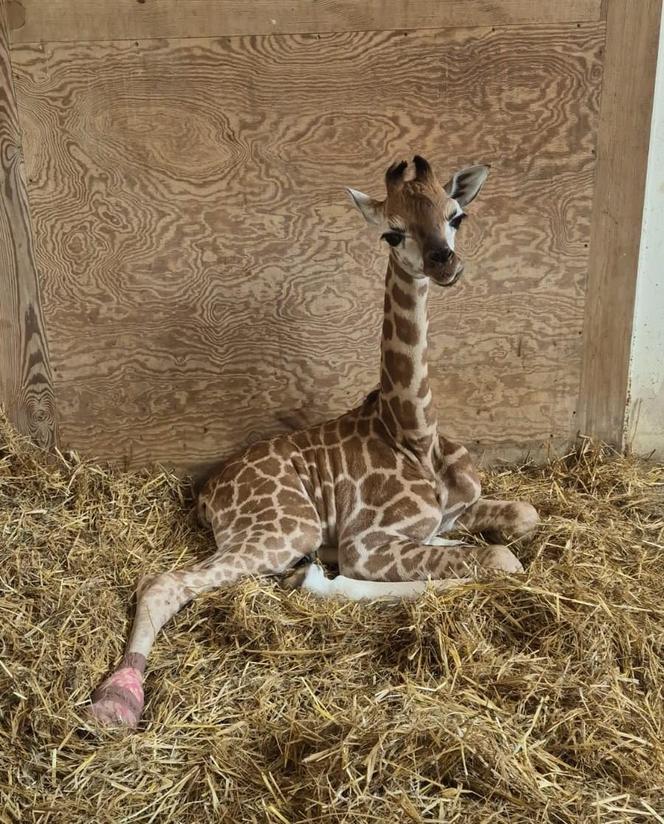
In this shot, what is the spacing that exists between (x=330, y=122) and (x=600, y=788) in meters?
2.90

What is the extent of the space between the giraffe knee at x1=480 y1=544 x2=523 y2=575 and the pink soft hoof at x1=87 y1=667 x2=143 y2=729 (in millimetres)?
1389

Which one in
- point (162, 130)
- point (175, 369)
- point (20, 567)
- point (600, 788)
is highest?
point (162, 130)

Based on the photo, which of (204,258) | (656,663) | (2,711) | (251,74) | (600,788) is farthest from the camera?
(204,258)

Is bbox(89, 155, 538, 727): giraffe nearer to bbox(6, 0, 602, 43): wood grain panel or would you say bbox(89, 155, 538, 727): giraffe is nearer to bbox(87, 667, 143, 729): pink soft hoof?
bbox(87, 667, 143, 729): pink soft hoof

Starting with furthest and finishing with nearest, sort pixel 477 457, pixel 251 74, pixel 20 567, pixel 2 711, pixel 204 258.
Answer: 1. pixel 477 457
2. pixel 204 258
3. pixel 251 74
4. pixel 20 567
5. pixel 2 711

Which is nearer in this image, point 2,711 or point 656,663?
point 2,711

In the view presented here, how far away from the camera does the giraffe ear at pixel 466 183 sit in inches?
123

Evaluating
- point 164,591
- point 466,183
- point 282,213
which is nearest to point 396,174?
point 466,183

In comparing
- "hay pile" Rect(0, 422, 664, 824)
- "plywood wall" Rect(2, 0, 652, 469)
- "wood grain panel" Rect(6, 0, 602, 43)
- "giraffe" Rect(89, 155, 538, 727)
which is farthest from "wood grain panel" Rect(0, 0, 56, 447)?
"giraffe" Rect(89, 155, 538, 727)

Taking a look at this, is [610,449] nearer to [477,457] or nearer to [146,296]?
[477,457]

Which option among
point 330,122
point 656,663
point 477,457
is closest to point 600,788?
point 656,663

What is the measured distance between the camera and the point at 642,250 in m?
3.92

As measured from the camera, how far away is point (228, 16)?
3.46m

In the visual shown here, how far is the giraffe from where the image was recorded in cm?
305
